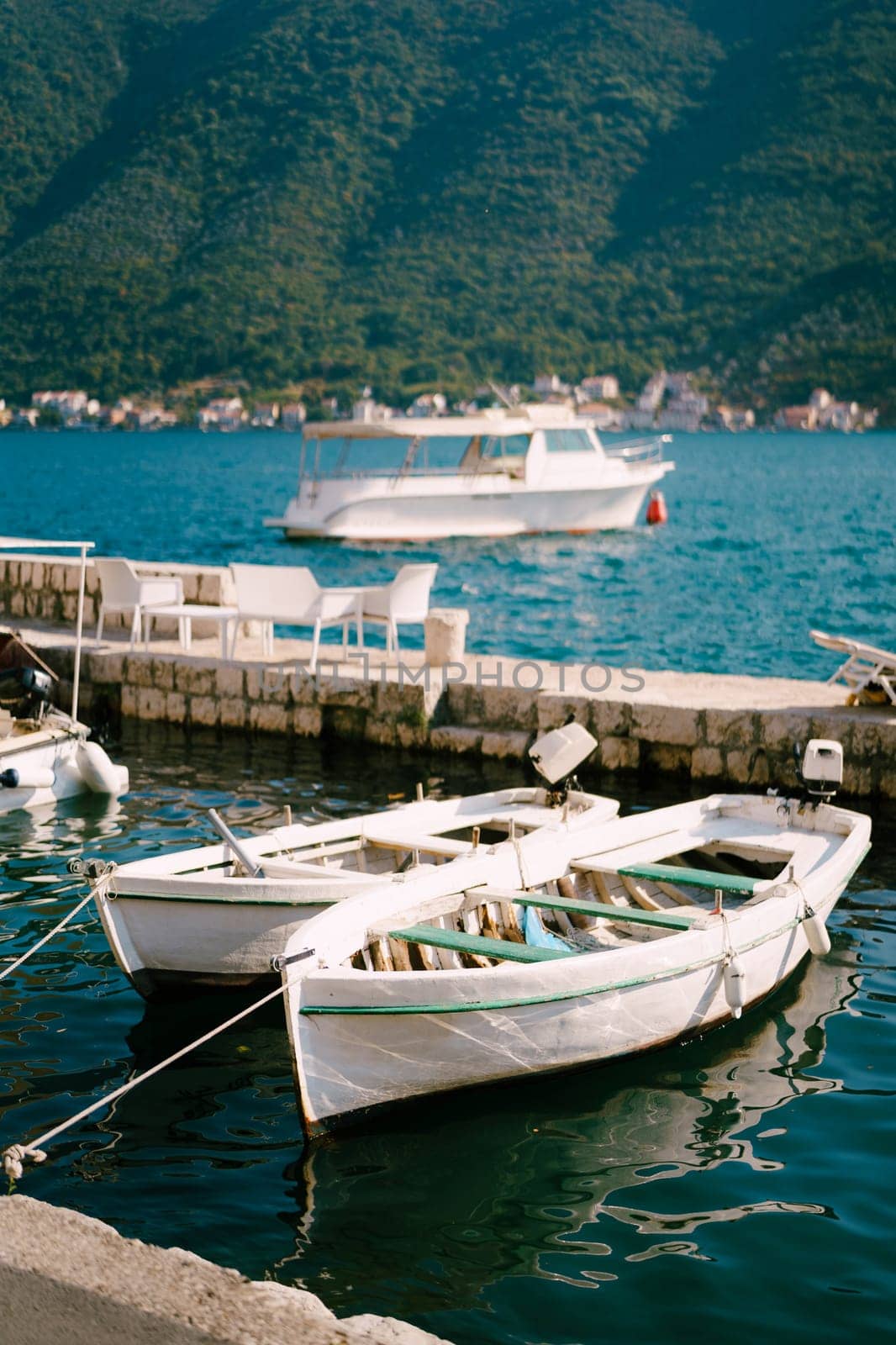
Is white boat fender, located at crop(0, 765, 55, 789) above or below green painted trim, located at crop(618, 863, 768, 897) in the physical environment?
below

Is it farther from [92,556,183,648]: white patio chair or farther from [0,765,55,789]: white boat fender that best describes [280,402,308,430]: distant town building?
[0,765,55,789]: white boat fender

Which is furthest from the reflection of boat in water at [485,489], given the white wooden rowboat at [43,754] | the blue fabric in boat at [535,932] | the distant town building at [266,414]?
the distant town building at [266,414]

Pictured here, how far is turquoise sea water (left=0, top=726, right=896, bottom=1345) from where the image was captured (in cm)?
462

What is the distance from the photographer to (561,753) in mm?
8141

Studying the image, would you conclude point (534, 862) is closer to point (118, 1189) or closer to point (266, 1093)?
point (266, 1093)

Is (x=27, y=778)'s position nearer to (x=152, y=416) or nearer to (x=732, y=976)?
(x=732, y=976)

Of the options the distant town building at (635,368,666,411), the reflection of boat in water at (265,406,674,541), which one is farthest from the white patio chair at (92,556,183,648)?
the distant town building at (635,368,666,411)

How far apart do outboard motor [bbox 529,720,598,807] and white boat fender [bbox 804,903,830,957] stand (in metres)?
1.55

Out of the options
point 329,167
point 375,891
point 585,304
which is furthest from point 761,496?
point 329,167

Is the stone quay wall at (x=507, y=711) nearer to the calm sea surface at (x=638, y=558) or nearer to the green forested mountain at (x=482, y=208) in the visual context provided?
the calm sea surface at (x=638, y=558)

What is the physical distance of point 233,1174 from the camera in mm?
5312

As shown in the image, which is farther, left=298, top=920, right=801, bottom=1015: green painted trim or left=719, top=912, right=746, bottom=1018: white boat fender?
left=719, top=912, right=746, bottom=1018: white boat fender

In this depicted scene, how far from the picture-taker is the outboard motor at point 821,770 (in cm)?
826

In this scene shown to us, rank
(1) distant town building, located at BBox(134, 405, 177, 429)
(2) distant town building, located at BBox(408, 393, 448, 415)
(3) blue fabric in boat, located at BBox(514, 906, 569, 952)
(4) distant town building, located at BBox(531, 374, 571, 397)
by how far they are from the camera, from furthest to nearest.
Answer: (1) distant town building, located at BBox(134, 405, 177, 429) < (4) distant town building, located at BBox(531, 374, 571, 397) < (2) distant town building, located at BBox(408, 393, 448, 415) < (3) blue fabric in boat, located at BBox(514, 906, 569, 952)
